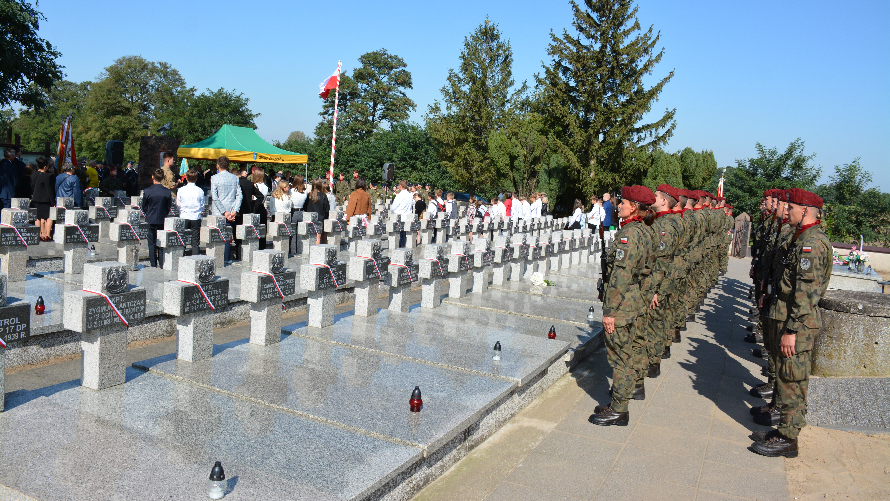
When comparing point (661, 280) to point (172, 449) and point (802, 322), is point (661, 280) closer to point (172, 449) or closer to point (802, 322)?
point (802, 322)

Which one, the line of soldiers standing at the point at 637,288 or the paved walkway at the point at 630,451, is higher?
the line of soldiers standing at the point at 637,288

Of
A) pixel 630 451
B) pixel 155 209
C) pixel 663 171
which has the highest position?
pixel 663 171

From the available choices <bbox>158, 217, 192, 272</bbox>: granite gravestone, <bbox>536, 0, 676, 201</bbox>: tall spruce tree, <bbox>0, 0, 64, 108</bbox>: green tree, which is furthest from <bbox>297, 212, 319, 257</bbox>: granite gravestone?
<bbox>536, 0, 676, 201</bbox>: tall spruce tree

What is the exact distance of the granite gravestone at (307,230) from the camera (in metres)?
12.8

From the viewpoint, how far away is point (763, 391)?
23.3ft

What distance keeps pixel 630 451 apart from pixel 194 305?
12.6 ft

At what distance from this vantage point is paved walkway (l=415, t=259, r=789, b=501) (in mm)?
4551

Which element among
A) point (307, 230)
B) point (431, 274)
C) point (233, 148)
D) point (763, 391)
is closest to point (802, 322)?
point (763, 391)

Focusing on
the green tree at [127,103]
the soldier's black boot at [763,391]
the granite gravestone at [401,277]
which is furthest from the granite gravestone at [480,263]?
the green tree at [127,103]

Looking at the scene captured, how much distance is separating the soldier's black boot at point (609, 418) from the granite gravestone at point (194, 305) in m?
3.52

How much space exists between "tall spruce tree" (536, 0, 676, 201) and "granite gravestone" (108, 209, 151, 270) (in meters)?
27.6

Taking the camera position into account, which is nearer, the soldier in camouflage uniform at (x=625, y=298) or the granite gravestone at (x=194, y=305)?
the granite gravestone at (x=194, y=305)

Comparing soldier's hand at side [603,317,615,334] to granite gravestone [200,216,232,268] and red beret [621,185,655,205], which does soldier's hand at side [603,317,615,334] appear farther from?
granite gravestone [200,216,232,268]

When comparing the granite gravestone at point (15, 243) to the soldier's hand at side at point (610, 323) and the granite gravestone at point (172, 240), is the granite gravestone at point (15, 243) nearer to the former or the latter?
the granite gravestone at point (172, 240)
